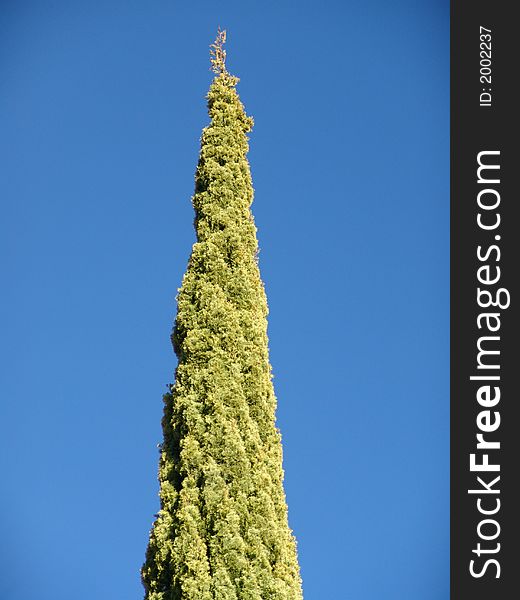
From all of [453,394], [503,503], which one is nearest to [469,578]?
[503,503]

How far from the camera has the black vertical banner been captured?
32.7ft

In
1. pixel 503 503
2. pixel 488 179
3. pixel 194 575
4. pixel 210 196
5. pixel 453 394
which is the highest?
pixel 488 179

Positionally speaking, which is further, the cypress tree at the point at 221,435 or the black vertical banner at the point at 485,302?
the black vertical banner at the point at 485,302

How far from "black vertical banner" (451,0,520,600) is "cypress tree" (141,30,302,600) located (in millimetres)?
2765

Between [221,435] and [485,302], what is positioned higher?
[485,302]

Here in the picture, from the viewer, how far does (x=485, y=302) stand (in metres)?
10.6

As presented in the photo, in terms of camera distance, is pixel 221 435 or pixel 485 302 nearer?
pixel 221 435

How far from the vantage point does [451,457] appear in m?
10.3

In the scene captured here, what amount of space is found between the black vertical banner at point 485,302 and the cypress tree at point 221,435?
2765mm

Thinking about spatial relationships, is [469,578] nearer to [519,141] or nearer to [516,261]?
[516,261]

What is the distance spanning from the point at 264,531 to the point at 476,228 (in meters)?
5.23

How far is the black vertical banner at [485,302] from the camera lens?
32.7 feet

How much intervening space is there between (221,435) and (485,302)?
14.4ft

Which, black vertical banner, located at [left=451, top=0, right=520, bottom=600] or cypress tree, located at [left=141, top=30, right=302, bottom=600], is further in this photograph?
black vertical banner, located at [left=451, top=0, right=520, bottom=600]
